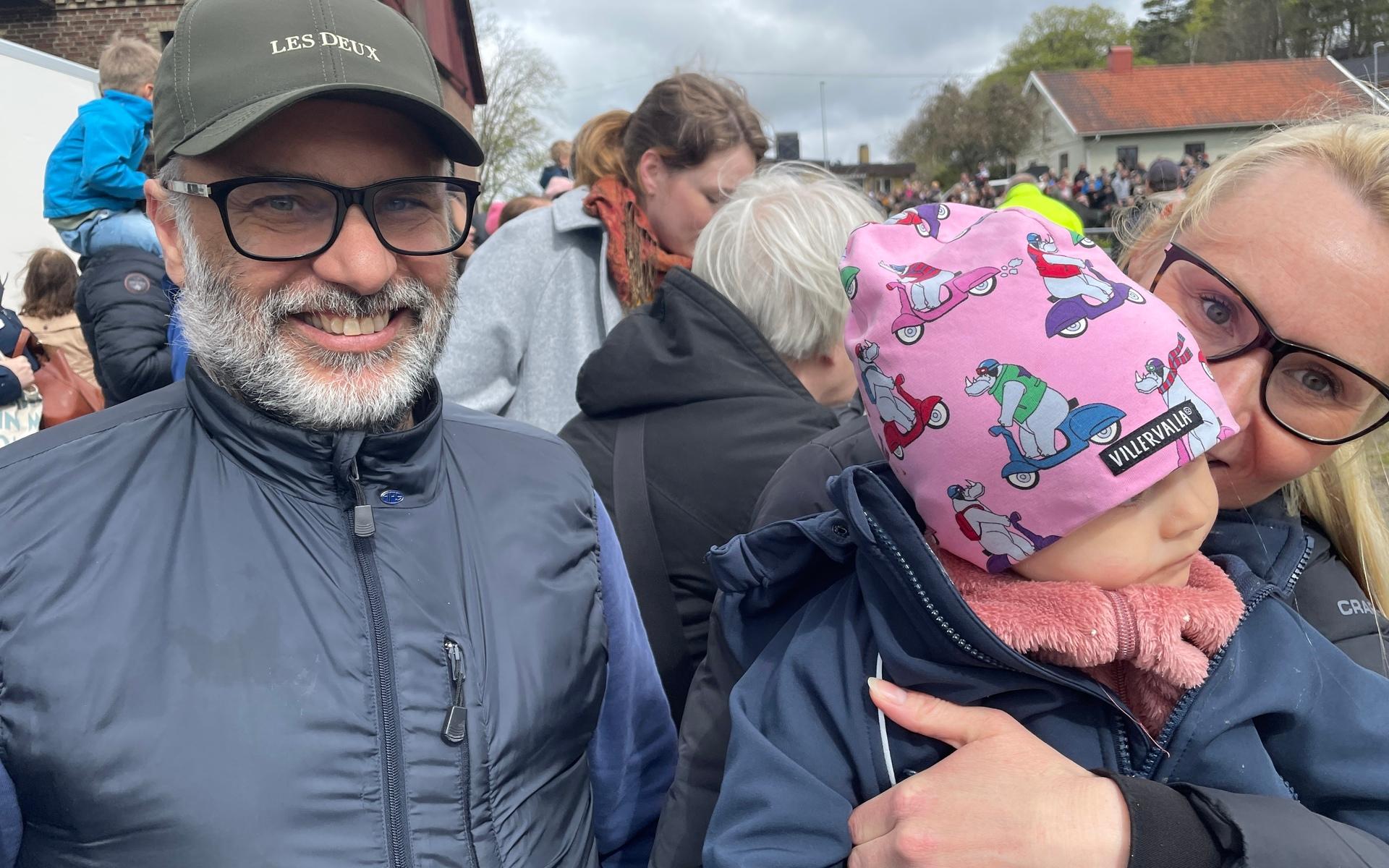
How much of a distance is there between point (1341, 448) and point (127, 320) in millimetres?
4102

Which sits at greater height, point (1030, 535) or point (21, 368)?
point (1030, 535)

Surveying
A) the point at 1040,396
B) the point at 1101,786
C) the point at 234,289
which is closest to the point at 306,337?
the point at 234,289

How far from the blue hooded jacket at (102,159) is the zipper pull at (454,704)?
3382mm

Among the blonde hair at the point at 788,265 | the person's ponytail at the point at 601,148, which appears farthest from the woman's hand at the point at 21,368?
the blonde hair at the point at 788,265

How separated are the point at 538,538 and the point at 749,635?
0.39 metres

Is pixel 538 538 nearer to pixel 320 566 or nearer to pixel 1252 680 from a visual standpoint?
pixel 320 566

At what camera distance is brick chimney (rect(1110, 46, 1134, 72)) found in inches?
2178

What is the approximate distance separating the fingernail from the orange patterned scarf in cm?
209

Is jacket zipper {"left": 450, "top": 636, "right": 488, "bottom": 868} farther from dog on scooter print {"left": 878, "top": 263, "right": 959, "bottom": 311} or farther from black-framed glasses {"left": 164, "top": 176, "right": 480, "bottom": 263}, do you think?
dog on scooter print {"left": 878, "top": 263, "right": 959, "bottom": 311}

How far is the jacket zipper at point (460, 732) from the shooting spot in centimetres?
128

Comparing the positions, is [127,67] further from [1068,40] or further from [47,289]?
[1068,40]

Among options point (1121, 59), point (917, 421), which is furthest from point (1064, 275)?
point (1121, 59)

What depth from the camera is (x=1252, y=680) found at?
1179 mm

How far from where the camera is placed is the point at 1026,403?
119 cm
